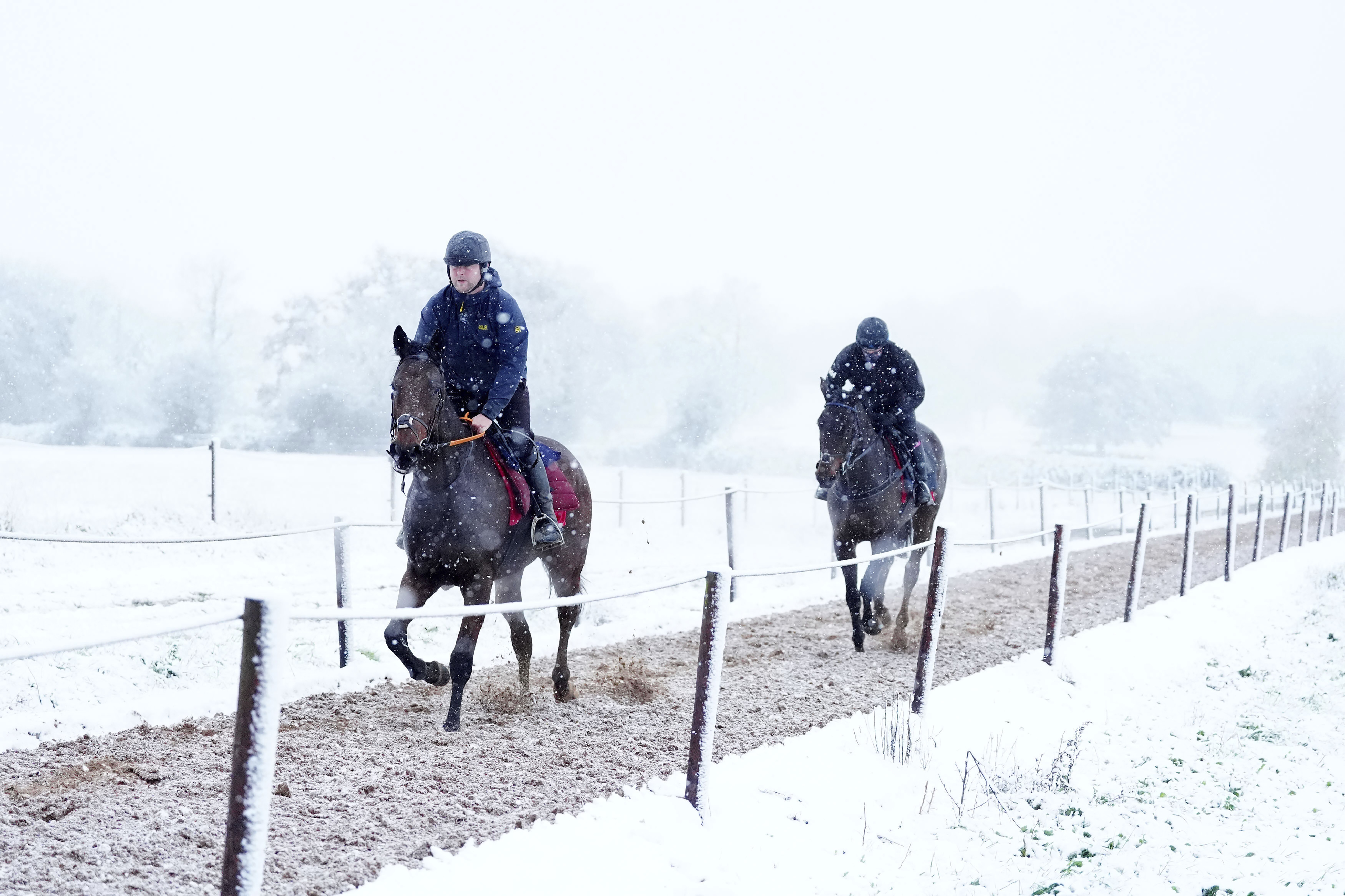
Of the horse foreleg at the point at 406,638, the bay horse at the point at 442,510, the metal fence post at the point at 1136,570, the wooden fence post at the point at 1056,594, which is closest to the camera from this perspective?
the bay horse at the point at 442,510

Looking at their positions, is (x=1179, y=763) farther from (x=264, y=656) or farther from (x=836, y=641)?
(x=264, y=656)

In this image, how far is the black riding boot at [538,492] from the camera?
19.0ft

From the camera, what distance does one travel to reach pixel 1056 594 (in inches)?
293

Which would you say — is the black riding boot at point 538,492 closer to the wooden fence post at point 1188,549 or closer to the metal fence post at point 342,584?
the metal fence post at point 342,584

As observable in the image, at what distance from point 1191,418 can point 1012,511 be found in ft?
221

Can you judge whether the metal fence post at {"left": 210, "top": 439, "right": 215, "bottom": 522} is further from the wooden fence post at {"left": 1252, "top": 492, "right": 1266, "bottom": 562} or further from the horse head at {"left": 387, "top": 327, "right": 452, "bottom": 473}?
the wooden fence post at {"left": 1252, "top": 492, "right": 1266, "bottom": 562}

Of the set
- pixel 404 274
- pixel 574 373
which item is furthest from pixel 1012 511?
pixel 404 274

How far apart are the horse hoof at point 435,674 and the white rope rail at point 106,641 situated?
2.70 meters

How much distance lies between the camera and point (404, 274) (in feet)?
116

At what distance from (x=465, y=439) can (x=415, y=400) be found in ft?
1.61

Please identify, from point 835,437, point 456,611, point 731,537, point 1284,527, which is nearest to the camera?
point 456,611

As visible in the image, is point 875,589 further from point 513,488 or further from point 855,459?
point 513,488

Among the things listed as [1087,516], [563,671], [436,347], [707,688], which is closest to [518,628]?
[563,671]

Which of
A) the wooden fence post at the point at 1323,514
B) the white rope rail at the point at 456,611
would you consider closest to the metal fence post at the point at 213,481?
the white rope rail at the point at 456,611
